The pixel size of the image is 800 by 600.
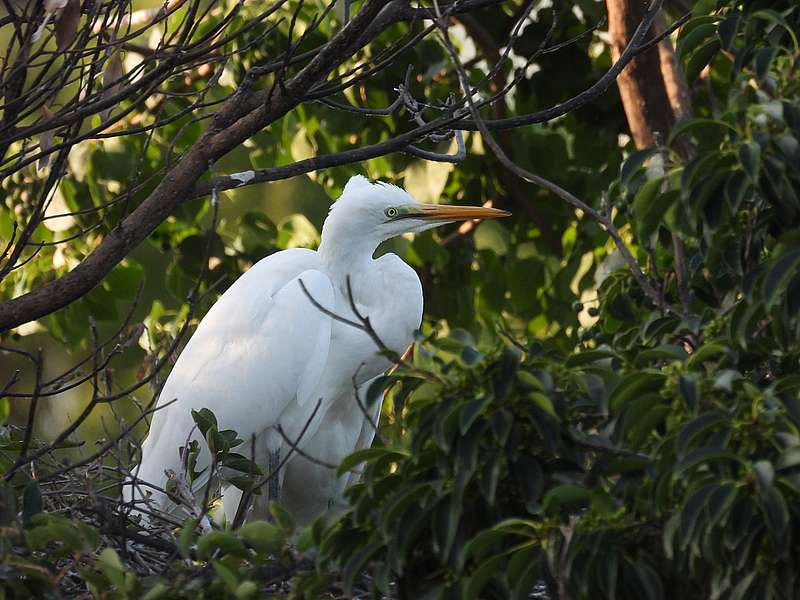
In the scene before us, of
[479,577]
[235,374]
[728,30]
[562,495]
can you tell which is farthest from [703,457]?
[235,374]

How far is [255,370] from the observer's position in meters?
3.17

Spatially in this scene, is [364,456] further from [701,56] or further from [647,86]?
[647,86]

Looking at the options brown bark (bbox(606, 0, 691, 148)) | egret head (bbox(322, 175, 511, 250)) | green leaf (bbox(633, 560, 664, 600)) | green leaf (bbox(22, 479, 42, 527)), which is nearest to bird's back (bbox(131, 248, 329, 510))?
egret head (bbox(322, 175, 511, 250))

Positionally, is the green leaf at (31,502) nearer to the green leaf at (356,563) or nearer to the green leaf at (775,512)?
the green leaf at (356,563)

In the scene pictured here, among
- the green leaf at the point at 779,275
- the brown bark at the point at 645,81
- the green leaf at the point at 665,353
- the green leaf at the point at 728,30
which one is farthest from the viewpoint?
the brown bark at the point at 645,81

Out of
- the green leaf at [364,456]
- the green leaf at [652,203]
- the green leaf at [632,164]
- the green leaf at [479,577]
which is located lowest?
the green leaf at [479,577]

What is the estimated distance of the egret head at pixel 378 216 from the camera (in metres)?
3.15

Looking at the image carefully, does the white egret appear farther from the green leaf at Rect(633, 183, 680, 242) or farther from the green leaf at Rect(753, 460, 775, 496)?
the green leaf at Rect(753, 460, 775, 496)

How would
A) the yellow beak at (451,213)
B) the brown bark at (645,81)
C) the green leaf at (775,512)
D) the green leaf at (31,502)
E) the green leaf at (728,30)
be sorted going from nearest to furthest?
the green leaf at (775,512) < the green leaf at (728,30) < the green leaf at (31,502) < the yellow beak at (451,213) < the brown bark at (645,81)

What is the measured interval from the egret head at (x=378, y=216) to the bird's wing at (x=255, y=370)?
125mm

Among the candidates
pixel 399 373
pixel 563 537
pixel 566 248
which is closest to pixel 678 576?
pixel 563 537

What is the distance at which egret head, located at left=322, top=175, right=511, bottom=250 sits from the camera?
10.3 feet

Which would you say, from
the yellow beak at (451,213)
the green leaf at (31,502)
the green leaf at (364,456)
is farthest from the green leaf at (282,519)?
Answer: the yellow beak at (451,213)

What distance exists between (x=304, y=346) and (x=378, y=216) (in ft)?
1.19
